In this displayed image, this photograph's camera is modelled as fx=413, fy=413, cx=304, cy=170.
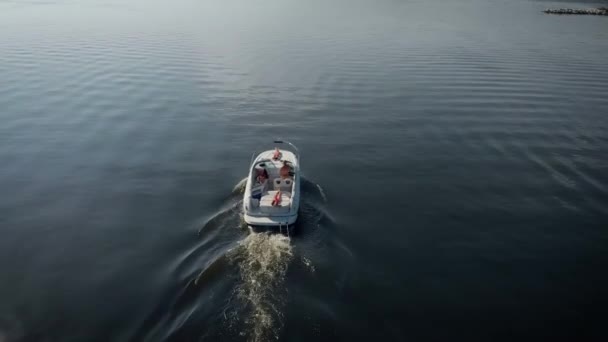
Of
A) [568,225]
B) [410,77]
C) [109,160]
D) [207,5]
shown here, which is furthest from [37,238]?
[207,5]

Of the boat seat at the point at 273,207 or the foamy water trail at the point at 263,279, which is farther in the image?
the boat seat at the point at 273,207

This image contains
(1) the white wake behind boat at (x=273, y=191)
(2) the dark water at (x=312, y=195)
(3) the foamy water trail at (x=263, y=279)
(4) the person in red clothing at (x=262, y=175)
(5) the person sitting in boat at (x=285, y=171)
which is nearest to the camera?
(3) the foamy water trail at (x=263, y=279)

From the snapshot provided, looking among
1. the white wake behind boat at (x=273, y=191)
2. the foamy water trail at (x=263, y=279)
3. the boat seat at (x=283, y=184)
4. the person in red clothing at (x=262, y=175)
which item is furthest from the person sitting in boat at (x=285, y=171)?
the foamy water trail at (x=263, y=279)

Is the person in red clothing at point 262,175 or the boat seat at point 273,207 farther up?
the person in red clothing at point 262,175

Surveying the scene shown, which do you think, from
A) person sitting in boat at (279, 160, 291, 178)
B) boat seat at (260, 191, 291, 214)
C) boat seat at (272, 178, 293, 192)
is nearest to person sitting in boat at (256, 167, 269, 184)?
boat seat at (272, 178, 293, 192)

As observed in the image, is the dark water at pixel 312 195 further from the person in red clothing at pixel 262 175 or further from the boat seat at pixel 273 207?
the person in red clothing at pixel 262 175

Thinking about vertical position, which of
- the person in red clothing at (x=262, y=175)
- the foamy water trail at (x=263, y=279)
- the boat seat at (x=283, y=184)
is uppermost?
the person in red clothing at (x=262, y=175)

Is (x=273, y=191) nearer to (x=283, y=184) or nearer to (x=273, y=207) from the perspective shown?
(x=283, y=184)
